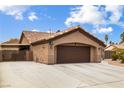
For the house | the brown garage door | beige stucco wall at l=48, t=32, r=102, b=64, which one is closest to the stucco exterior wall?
the house

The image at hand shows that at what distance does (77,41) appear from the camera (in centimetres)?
2108

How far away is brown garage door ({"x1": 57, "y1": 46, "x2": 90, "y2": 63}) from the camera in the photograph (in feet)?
67.2

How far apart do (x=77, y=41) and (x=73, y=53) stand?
4.26 feet

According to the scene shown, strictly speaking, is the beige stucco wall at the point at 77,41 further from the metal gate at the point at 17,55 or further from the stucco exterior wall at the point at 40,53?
the metal gate at the point at 17,55

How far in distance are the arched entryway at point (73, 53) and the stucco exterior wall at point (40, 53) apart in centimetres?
117

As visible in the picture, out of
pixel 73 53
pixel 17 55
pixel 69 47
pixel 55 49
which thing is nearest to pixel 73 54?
pixel 73 53

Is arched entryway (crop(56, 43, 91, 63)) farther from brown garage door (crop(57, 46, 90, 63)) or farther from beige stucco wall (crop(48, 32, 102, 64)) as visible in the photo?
beige stucco wall (crop(48, 32, 102, 64))

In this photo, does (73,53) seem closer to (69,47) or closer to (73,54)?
(73,54)

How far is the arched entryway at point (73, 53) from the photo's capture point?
2047 centimetres
